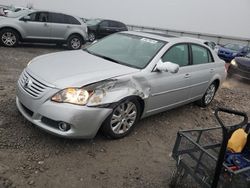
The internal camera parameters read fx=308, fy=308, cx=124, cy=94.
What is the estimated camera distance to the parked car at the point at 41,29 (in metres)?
11.0

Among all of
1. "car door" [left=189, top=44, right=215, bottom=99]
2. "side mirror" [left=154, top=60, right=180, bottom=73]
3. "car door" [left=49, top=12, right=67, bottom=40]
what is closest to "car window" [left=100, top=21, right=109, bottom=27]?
"car door" [left=49, top=12, right=67, bottom=40]

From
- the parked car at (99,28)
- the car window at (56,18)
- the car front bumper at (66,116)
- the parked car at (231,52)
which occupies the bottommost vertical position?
the parked car at (231,52)

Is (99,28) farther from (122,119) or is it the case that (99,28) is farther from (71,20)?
(122,119)

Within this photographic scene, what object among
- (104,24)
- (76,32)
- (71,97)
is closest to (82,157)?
(71,97)

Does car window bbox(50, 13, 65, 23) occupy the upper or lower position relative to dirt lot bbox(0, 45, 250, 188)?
upper

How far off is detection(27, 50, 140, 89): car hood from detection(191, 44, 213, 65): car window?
1.76m

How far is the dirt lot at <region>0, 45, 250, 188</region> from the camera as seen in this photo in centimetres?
346

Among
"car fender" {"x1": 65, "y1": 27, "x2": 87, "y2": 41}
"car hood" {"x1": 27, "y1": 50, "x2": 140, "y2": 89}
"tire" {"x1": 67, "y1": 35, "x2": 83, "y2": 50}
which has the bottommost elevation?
"tire" {"x1": 67, "y1": 35, "x2": 83, "y2": 50}

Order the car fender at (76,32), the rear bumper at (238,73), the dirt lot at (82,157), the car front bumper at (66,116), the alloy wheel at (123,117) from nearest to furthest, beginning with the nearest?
the dirt lot at (82,157) < the car front bumper at (66,116) < the alloy wheel at (123,117) < the rear bumper at (238,73) < the car fender at (76,32)

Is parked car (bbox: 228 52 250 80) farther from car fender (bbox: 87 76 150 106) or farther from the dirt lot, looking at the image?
car fender (bbox: 87 76 150 106)

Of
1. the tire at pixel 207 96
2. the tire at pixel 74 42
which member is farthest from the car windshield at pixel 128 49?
the tire at pixel 74 42

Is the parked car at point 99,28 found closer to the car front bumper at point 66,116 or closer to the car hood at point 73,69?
the car hood at point 73,69

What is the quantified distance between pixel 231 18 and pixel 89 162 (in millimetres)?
27836

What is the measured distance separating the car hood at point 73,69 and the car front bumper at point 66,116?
27cm
